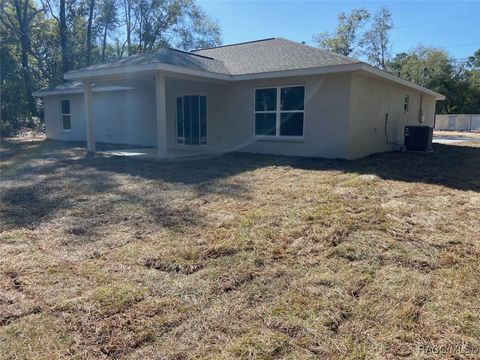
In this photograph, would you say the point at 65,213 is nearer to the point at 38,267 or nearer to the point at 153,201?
the point at 153,201

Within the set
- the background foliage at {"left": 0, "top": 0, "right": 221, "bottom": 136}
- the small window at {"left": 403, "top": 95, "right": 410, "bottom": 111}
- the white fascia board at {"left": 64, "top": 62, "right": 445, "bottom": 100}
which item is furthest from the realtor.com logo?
the background foliage at {"left": 0, "top": 0, "right": 221, "bottom": 136}

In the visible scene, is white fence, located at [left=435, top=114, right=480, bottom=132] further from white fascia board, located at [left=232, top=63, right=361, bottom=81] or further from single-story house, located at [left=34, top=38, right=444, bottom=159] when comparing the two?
white fascia board, located at [left=232, top=63, right=361, bottom=81]

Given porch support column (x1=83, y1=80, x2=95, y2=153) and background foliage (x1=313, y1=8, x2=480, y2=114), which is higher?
background foliage (x1=313, y1=8, x2=480, y2=114)

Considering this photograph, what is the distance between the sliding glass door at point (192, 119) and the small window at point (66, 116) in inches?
298

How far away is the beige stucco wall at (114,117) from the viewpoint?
50.5ft

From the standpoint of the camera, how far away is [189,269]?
3357mm

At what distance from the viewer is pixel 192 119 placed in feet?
45.4

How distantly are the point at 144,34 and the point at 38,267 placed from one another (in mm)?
33133

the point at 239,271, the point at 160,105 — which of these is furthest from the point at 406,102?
the point at 239,271

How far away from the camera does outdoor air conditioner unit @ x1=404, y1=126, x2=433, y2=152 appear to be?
12.7m

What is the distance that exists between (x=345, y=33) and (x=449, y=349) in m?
41.8

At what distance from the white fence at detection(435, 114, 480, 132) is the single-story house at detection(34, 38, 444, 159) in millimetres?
22257

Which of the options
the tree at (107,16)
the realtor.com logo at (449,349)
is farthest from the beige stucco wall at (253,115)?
the tree at (107,16)

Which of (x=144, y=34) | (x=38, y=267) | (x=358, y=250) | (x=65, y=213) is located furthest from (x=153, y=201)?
(x=144, y=34)
